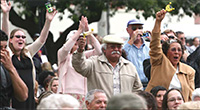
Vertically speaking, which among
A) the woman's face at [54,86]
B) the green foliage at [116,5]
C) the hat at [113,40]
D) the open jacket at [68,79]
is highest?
the green foliage at [116,5]

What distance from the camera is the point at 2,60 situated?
6.13 meters

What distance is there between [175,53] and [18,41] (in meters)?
2.24

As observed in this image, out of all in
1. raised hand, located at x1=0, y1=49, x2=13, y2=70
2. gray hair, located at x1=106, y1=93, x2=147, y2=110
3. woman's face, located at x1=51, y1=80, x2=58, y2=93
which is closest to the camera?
gray hair, located at x1=106, y1=93, x2=147, y2=110

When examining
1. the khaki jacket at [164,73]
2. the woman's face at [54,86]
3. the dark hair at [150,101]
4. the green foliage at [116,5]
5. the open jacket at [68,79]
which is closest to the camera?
the dark hair at [150,101]

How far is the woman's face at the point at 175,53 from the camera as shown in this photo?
830 cm

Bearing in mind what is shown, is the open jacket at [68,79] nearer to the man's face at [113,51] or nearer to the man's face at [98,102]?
the man's face at [113,51]

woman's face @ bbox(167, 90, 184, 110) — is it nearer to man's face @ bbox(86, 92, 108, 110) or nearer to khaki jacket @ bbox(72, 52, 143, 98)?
khaki jacket @ bbox(72, 52, 143, 98)

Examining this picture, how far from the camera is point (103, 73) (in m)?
8.03

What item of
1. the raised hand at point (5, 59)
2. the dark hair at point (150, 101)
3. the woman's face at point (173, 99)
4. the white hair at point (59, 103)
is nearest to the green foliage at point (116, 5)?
the woman's face at point (173, 99)

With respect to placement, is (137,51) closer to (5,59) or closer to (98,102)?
(98,102)

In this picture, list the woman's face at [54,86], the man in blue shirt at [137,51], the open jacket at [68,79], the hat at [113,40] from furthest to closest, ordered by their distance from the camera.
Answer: the woman's face at [54,86], the man in blue shirt at [137,51], the open jacket at [68,79], the hat at [113,40]

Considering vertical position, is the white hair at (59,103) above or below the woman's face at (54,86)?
above

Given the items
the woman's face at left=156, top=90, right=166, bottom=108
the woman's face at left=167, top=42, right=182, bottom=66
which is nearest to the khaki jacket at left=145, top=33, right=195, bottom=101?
the woman's face at left=167, top=42, right=182, bottom=66

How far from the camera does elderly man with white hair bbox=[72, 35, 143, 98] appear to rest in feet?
26.1
